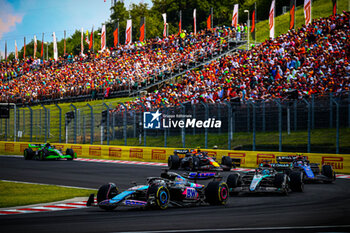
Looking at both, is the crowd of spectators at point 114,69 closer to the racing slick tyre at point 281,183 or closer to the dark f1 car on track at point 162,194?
the racing slick tyre at point 281,183

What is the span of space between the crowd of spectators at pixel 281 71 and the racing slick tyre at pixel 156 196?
1418cm

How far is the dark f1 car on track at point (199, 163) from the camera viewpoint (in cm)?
2069

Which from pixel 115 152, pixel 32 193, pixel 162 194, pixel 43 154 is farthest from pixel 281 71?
pixel 162 194

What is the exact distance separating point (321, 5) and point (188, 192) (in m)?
50.5

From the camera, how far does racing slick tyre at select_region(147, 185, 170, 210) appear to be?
11219 mm

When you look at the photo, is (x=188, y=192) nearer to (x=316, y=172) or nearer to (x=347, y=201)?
(x=347, y=201)

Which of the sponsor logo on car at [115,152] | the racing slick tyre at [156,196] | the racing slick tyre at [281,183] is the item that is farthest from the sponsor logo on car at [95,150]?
the racing slick tyre at [156,196]

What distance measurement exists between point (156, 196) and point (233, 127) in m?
13.9

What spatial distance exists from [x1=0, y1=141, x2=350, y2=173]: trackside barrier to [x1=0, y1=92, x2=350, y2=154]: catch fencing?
444 millimetres

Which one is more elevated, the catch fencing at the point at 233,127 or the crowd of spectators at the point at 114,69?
the crowd of spectators at the point at 114,69

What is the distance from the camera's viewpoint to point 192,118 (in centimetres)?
2664

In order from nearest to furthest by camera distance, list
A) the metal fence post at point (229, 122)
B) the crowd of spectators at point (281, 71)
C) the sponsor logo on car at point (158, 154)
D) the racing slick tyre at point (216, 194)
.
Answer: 1. the racing slick tyre at point (216, 194)
2. the metal fence post at point (229, 122)
3. the crowd of spectators at point (281, 71)
4. the sponsor logo on car at point (158, 154)

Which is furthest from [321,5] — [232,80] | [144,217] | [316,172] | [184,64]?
[144,217]

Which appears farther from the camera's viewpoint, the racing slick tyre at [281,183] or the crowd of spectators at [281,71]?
the crowd of spectators at [281,71]
